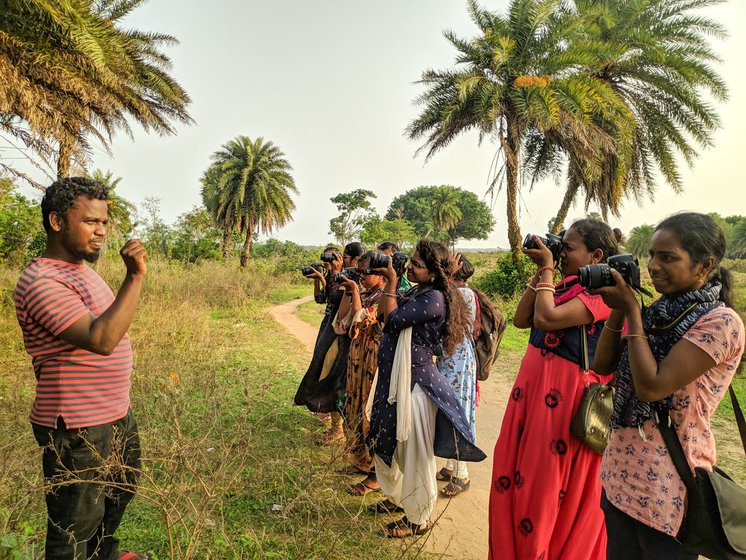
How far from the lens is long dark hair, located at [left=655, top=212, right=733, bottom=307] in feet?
4.70

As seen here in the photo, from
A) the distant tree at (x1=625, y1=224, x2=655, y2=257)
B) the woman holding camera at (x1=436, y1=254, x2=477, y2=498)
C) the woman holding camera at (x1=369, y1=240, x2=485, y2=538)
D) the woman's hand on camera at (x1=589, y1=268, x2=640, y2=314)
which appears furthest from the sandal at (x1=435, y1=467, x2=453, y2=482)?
the distant tree at (x1=625, y1=224, x2=655, y2=257)

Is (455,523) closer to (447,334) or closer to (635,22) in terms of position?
(447,334)

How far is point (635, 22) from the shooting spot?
1092cm

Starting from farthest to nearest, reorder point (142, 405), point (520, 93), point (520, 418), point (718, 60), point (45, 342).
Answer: point (520, 93), point (718, 60), point (142, 405), point (520, 418), point (45, 342)

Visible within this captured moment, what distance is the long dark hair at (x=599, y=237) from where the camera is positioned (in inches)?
82.1

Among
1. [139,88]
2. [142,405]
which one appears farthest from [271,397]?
[139,88]

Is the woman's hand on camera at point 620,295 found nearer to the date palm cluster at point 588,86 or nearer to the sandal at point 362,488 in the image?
the sandal at point 362,488

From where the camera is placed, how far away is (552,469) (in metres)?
2.00

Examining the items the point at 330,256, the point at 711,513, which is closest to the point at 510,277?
the point at 330,256

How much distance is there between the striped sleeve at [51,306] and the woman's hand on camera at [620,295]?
182 centimetres

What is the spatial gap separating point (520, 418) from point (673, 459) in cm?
75

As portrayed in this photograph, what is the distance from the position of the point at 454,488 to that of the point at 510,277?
394 inches

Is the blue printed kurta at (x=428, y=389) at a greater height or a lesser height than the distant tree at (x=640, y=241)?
lesser

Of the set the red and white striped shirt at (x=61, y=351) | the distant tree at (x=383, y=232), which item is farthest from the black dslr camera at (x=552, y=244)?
the distant tree at (x=383, y=232)
